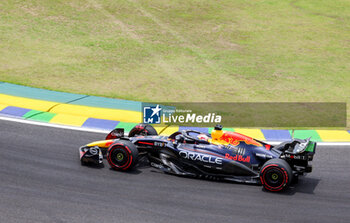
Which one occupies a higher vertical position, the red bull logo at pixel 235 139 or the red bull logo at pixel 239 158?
the red bull logo at pixel 235 139

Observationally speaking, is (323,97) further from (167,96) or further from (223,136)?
(223,136)

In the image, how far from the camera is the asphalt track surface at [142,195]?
28.9ft

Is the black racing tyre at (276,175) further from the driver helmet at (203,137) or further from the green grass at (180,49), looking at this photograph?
the green grass at (180,49)

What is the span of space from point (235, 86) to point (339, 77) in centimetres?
419

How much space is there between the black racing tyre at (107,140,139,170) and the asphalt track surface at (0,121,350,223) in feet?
0.67

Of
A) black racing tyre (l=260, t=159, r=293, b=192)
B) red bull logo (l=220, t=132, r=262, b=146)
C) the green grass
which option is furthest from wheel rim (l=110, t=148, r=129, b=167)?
the green grass

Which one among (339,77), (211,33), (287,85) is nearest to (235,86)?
(287,85)

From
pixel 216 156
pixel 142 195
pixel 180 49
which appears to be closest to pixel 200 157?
pixel 216 156

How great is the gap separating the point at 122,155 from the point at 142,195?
49.2 inches

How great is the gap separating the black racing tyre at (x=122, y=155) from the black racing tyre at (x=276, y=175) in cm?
274

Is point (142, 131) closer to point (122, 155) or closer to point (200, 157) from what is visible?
point (122, 155)

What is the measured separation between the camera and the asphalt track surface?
28.9ft

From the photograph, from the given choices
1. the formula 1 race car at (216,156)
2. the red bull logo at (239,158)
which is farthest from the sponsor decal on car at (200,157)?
the red bull logo at (239,158)

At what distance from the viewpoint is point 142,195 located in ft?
31.3
